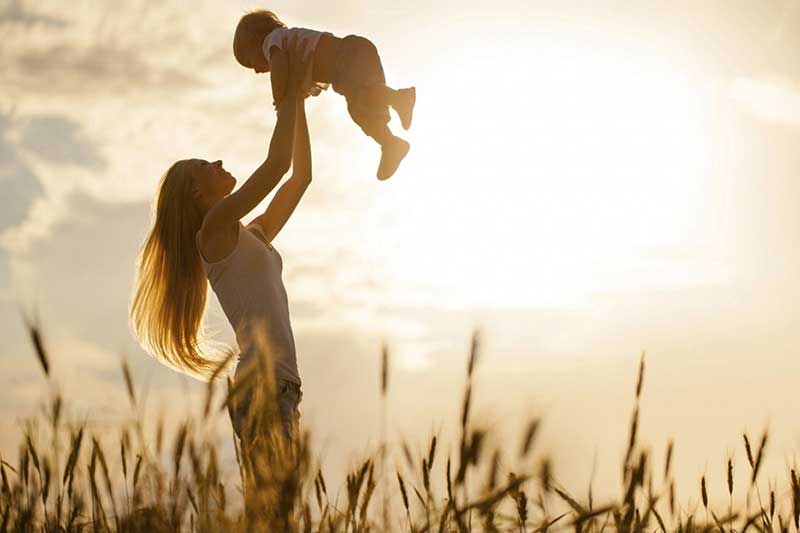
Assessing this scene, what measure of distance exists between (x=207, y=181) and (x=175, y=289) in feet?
1.61

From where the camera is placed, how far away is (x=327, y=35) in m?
5.73

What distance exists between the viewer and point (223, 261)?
4.17m

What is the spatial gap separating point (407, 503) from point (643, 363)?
69 centimetres

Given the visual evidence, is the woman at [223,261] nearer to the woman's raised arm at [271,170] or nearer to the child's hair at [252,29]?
the woman's raised arm at [271,170]

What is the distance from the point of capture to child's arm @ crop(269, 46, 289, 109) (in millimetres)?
4273

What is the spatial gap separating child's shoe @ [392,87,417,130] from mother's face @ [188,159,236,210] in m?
1.69

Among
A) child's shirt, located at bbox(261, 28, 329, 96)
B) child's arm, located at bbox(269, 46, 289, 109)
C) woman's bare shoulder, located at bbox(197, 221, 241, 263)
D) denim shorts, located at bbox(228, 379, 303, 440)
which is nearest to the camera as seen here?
denim shorts, located at bbox(228, 379, 303, 440)

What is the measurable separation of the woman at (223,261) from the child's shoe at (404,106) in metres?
1.08

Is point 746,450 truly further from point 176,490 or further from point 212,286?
point 212,286

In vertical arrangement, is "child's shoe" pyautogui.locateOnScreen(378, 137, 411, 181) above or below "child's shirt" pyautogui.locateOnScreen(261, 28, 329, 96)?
below

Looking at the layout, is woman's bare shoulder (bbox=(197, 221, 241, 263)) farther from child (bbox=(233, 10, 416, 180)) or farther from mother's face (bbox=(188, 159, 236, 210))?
child (bbox=(233, 10, 416, 180))

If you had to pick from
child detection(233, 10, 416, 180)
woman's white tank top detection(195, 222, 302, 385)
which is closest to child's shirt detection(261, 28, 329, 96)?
child detection(233, 10, 416, 180)

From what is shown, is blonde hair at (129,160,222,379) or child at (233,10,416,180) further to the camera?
child at (233,10,416,180)

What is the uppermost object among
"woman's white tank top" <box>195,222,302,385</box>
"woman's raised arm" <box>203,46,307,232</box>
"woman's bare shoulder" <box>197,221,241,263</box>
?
"woman's raised arm" <box>203,46,307,232</box>
